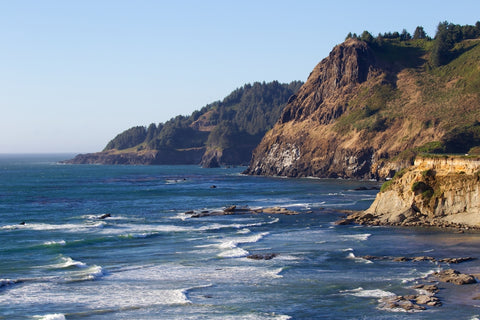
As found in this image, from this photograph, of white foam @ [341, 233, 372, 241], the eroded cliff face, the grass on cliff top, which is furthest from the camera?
the eroded cliff face

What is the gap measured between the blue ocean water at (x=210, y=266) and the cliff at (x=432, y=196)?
10.9 feet

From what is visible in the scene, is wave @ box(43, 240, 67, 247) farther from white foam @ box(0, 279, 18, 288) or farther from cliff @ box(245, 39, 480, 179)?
cliff @ box(245, 39, 480, 179)

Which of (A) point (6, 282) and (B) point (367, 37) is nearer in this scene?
(A) point (6, 282)

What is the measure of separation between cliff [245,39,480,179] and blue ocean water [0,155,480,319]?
47.7 meters

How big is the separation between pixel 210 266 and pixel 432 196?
27.4 meters

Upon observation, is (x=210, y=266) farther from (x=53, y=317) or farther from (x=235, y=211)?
(x=235, y=211)

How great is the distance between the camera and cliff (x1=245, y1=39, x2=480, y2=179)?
126 metres

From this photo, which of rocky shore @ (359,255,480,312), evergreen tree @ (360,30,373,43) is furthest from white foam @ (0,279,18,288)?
evergreen tree @ (360,30,373,43)

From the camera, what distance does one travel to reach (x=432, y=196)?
201 feet

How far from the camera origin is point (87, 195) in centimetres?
10881

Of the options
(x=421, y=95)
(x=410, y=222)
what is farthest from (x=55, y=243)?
(x=421, y=95)

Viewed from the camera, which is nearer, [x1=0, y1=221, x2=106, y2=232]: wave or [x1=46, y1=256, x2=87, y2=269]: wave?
[x1=46, y1=256, x2=87, y2=269]: wave

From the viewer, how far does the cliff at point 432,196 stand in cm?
5788

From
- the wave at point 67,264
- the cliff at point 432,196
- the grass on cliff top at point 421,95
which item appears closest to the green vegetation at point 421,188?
the cliff at point 432,196
